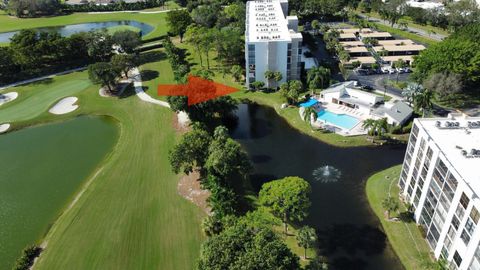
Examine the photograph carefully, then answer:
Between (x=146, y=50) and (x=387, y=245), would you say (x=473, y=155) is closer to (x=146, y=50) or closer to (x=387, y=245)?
(x=387, y=245)

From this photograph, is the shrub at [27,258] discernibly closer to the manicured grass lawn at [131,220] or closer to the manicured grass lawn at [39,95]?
the manicured grass lawn at [131,220]

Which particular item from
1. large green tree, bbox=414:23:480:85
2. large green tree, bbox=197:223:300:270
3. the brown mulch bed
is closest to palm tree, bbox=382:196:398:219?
large green tree, bbox=197:223:300:270

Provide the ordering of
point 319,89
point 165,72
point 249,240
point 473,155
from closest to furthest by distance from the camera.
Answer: point 249,240, point 473,155, point 319,89, point 165,72

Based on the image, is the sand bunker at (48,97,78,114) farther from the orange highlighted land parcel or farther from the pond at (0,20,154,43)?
the pond at (0,20,154,43)

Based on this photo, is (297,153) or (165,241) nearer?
(165,241)

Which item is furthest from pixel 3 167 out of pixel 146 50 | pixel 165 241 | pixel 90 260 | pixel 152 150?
pixel 146 50

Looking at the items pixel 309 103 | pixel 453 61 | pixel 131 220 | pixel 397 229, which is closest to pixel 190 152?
pixel 131 220

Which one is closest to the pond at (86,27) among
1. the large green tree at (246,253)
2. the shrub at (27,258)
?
the shrub at (27,258)

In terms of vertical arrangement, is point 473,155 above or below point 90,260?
above
